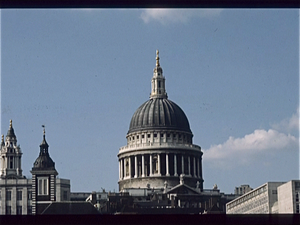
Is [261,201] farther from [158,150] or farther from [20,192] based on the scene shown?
[20,192]

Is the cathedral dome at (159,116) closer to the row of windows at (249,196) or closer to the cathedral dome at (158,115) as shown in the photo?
the cathedral dome at (158,115)

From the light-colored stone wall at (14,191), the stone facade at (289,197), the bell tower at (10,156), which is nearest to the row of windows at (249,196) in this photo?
the stone facade at (289,197)

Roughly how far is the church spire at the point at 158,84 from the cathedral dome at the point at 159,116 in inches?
50.9

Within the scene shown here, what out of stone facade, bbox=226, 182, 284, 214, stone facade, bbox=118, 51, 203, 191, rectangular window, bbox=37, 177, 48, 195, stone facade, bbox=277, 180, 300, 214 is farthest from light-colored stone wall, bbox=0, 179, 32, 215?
stone facade, bbox=277, 180, 300, 214

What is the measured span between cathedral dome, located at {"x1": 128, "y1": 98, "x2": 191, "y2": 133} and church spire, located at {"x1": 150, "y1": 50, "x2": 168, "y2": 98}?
1.29 metres

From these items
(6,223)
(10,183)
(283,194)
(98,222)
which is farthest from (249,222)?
(10,183)

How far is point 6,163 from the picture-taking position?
17438 cm

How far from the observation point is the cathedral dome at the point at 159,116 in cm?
16912

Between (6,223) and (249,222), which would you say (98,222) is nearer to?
(6,223)

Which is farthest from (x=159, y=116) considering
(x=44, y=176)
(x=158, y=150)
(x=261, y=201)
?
(x=261, y=201)

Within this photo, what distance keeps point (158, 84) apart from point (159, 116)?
25.3ft

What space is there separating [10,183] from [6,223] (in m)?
146

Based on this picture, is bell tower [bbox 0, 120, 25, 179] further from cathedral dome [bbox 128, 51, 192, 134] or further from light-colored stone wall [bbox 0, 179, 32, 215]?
cathedral dome [bbox 128, 51, 192, 134]
